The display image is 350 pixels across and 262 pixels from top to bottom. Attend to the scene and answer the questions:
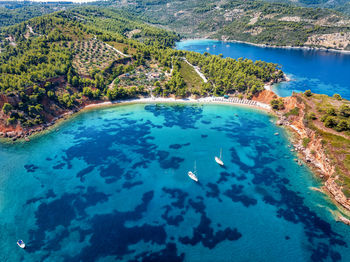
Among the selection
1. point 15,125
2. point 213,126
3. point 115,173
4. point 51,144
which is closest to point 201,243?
point 115,173

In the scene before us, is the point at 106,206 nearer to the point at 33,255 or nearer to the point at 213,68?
the point at 33,255

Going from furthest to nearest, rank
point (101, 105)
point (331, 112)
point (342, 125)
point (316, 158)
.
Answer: point (101, 105) < point (331, 112) < point (342, 125) < point (316, 158)

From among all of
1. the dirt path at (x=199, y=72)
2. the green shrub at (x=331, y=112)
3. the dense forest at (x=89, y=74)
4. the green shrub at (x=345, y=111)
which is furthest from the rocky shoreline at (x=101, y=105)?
the green shrub at (x=345, y=111)

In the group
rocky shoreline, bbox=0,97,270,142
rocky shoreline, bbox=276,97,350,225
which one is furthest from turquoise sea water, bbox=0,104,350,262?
rocky shoreline, bbox=0,97,270,142

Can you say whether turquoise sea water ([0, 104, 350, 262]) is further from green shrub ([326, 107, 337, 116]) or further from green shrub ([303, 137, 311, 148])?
green shrub ([326, 107, 337, 116])

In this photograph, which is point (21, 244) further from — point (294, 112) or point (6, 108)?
point (294, 112)

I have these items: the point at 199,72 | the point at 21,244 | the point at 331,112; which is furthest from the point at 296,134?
the point at 21,244
